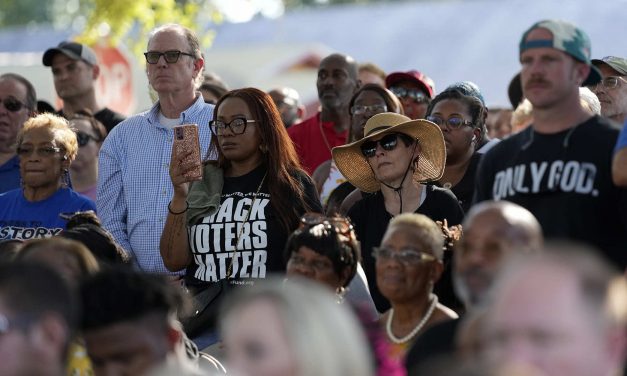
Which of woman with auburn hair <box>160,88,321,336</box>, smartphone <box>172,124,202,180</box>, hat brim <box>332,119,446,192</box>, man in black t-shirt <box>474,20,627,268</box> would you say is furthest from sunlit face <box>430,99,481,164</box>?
man in black t-shirt <box>474,20,627,268</box>

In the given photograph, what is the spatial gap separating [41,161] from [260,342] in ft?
14.4

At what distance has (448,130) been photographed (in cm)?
819

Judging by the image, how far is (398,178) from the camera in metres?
7.43

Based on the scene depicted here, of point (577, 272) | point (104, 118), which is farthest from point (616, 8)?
point (577, 272)

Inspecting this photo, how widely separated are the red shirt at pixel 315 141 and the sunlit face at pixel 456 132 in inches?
68.8

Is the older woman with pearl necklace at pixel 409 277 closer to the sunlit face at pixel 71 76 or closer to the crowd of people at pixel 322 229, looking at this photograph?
the crowd of people at pixel 322 229

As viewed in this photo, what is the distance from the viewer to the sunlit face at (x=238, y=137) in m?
7.57

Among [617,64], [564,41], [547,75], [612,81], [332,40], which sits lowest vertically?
[332,40]

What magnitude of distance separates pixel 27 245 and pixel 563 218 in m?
2.45

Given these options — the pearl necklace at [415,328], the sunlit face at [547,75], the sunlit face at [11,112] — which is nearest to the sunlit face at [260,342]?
the pearl necklace at [415,328]

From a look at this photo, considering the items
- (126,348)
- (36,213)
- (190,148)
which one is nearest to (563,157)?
(126,348)

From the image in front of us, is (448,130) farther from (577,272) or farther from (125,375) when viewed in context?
(577,272)

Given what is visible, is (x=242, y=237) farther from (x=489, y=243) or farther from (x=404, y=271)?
(x=489, y=243)

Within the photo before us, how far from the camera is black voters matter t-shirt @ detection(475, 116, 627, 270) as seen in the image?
18.8 ft
